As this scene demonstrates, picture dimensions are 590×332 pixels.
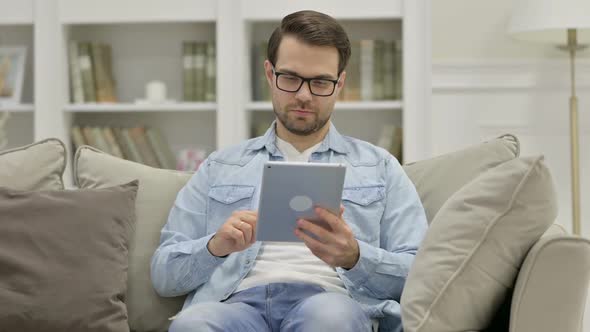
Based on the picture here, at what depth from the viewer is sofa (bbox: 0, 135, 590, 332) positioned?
4.91ft

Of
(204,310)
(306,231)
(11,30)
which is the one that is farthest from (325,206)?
(11,30)

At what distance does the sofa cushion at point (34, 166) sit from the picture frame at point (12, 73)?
175cm

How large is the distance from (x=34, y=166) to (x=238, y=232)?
2.04 ft

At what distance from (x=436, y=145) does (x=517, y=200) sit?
2.17 meters

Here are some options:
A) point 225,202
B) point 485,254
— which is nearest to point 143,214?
point 225,202

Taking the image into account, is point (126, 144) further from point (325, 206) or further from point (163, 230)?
point (325, 206)

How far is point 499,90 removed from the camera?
11.9 ft

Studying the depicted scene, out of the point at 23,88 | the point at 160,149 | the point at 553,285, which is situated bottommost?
the point at 553,285

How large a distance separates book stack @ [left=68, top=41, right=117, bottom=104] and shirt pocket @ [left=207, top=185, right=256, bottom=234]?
6.10 ft

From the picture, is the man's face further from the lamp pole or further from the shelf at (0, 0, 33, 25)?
the shelf at (0, 0, 33, 25)

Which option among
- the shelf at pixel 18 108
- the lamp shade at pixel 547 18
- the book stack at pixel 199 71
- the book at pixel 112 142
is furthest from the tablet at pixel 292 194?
the shelf at pixel 18 108

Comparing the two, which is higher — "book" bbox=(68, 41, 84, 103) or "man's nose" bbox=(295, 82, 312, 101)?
"book" bbox=(68, 41, 84, 103)

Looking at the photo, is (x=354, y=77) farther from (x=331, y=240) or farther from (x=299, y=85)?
(x=331, y=240)

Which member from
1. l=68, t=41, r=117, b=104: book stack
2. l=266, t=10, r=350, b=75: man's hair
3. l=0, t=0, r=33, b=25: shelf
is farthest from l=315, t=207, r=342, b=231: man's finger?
l=0, t=0, r=33, b=25: shelf
